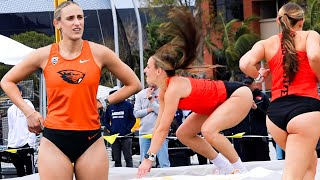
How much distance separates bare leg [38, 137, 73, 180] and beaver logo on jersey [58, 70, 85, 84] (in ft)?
1.50

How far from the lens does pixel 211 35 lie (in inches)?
1490

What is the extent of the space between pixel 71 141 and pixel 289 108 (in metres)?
1.75

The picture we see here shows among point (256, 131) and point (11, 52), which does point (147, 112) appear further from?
point (11, 52)

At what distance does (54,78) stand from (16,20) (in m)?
19.3

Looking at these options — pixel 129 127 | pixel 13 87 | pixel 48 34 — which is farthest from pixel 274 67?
pixel 48 34

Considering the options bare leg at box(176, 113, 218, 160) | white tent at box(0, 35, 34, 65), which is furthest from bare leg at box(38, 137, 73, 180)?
white tent at box(0, 35, 34, 65)

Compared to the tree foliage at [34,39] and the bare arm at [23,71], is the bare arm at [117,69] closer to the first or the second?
the bare arm at [23,71]

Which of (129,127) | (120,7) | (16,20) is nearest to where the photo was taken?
(129,127)

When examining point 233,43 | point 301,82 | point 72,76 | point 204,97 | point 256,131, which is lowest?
point 233,43

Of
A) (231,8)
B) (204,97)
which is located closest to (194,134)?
(204,97)

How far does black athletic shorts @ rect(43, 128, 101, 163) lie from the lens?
4.99 meters

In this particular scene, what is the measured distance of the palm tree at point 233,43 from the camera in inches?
1390

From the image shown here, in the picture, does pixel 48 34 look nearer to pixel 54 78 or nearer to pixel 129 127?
pixel 129 127

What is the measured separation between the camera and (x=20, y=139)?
38.3 ft
